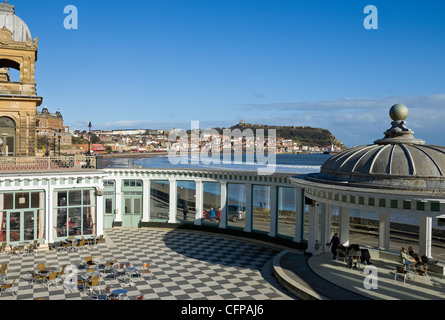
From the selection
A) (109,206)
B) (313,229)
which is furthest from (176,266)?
(109,206)

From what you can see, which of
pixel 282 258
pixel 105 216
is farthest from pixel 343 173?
pixel 105 216

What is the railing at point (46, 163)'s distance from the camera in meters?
21.8

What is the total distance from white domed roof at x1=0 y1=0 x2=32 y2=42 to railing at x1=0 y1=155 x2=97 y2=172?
30.9 feet

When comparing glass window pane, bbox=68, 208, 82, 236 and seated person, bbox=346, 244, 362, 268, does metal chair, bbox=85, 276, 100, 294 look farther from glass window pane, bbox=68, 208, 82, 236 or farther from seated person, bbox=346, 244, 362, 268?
seated person, bbox=346, 244, 362, 268

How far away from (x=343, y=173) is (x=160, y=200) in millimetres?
17267

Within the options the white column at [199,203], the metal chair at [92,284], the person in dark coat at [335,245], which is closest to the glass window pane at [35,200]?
the metal chair at [92,284]

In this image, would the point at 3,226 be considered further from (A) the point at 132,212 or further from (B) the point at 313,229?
(B) the point at 313,229

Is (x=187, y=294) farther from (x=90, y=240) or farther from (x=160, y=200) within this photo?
(x=160, y=200)

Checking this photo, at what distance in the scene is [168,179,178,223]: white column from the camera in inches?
1048

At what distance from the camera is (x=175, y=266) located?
1791 centimetres

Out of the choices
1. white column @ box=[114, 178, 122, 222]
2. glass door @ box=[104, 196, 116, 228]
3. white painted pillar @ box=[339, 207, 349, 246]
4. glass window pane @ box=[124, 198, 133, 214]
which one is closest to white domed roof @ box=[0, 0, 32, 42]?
white column @ box=[114, 178, 122, 222]

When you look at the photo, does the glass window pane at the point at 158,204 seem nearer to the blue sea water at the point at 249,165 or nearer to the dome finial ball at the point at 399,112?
the blue sea water at the point at 249,165

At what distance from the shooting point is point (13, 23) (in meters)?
26.6

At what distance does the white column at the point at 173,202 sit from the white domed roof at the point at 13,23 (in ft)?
46.0
